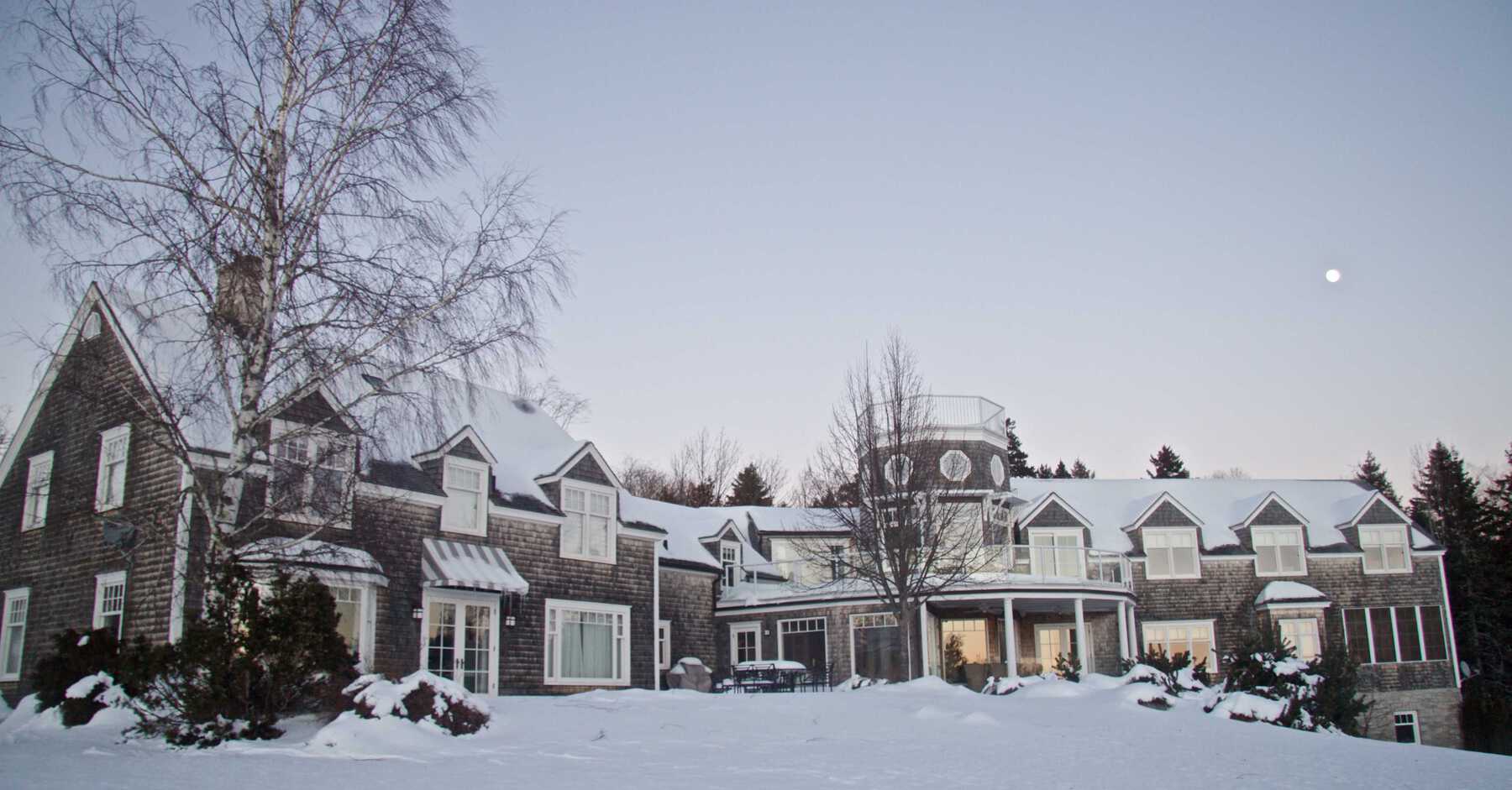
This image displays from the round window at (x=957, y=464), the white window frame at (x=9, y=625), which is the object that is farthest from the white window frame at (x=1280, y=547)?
the white window frame at (x=9, y=625)

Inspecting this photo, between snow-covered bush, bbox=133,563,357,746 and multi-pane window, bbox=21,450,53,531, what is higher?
multi-pane window, bbox=21,450,53,531

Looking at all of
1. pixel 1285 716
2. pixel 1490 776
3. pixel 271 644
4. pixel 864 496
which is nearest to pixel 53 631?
pixel 271 644

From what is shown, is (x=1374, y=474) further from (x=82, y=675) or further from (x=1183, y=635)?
(x=82, y=675)

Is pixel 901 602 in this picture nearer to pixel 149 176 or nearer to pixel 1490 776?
pixel 1490 776

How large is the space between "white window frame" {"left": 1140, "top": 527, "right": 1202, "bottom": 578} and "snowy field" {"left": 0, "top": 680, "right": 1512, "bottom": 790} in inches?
767

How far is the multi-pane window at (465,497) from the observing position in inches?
914

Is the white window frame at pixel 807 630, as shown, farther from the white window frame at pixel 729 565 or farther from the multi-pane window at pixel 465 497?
the multi-pane window at pixel 465 497

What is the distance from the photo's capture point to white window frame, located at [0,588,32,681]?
21.5 m

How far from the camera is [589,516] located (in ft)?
87.4

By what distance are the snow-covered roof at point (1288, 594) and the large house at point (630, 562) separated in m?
0.12

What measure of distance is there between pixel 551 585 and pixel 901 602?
755 centimetres

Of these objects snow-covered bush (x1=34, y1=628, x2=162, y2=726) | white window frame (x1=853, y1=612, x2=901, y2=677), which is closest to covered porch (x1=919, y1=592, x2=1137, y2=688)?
white window frame (x1=853, y1=612, x2=901, y2=677)

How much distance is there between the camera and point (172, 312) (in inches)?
529

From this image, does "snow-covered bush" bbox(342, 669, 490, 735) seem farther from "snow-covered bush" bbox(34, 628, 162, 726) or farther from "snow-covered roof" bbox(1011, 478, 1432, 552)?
"snow-covered roof" bbox(1011, 478, 1432, 552)
